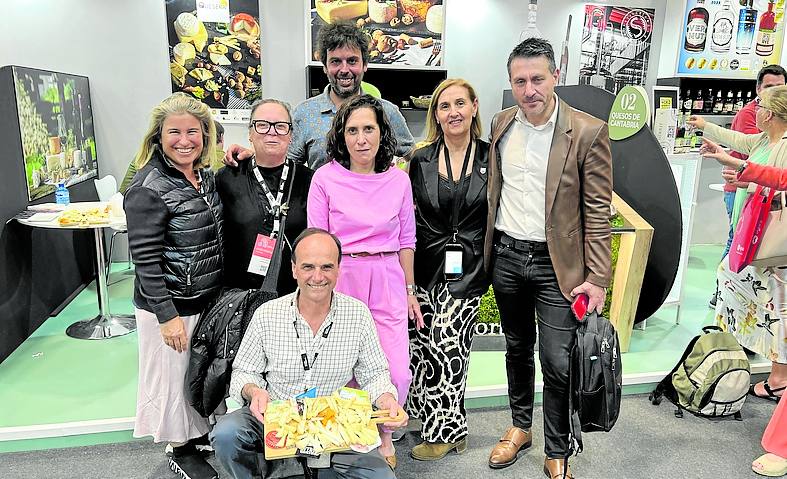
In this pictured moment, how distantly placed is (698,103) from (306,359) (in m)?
5.48

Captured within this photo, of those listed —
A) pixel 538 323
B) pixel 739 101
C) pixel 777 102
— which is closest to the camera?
pixel 538 323

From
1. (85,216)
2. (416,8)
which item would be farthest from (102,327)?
(416,8)

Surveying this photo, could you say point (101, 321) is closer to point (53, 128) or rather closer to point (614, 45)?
point (53, 128)

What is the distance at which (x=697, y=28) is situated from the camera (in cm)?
585

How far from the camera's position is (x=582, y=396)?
2223 mm

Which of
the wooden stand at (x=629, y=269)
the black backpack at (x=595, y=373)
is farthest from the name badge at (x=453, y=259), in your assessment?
the wooden stand at (x=629, y=269)

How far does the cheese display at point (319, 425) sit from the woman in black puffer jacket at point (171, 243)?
56 centimetres

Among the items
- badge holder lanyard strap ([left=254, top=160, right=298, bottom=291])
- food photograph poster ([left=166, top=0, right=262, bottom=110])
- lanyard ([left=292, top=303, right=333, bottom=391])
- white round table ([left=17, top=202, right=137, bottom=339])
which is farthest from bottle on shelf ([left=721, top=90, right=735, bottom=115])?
white round table ([left=17, top=202, right=137, bottom=339])

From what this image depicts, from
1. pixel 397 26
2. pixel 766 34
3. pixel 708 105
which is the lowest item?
pixel 708 105

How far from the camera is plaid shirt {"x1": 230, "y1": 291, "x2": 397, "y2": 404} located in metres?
2.01

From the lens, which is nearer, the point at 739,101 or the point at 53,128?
the point at 53,128

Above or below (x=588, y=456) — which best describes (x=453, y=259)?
above

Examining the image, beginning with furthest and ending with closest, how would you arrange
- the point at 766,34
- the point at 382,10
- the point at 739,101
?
the point at 739,101, the point at 766,34, the point at 382,10

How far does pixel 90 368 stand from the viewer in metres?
3.35
